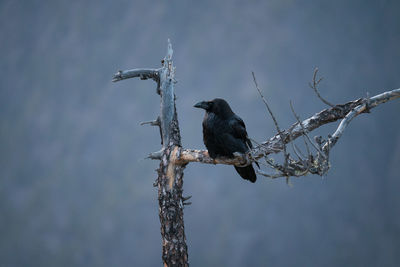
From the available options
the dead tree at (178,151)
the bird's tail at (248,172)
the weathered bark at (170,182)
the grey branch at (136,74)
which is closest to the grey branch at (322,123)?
the dead tree at (178,151)

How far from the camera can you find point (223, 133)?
16.7ft

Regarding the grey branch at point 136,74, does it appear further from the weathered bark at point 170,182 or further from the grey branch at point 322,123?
the grey branch at point 322,123

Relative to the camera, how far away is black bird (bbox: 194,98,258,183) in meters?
5.02

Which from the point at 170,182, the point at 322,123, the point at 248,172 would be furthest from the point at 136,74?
the point at 322,123

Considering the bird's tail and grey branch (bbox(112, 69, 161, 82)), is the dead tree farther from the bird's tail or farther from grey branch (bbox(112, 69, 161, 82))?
the bird's tail

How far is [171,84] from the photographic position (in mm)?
5840

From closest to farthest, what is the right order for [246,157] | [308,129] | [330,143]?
[330,143], [308,129], [246,157]

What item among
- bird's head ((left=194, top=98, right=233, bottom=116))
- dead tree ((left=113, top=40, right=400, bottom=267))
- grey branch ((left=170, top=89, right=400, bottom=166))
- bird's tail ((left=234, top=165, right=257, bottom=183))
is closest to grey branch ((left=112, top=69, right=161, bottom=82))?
dead tree ((left=113, top=40, right=400, bottom=267))

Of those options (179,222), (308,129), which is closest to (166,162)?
(179,222)

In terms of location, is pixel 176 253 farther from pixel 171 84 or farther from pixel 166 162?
pixel 171 84

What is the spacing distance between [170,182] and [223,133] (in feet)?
3.28

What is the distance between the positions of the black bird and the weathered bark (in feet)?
1.81

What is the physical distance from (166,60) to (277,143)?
230cm

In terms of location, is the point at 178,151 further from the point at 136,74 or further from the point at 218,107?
the point at 136,74
